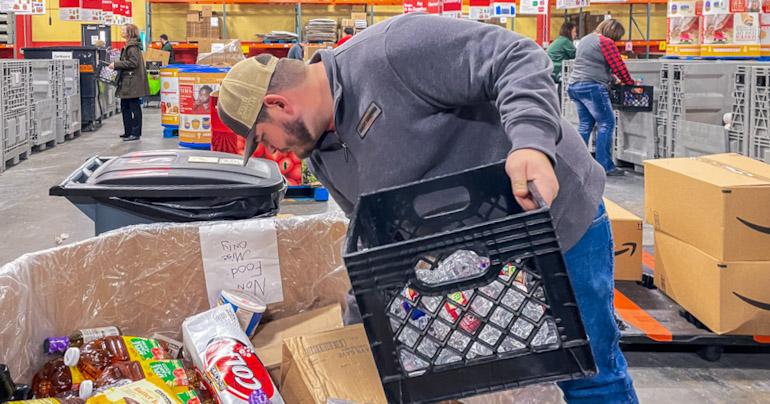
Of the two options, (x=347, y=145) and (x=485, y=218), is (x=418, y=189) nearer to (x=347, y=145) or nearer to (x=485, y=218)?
(x=485, y=218)

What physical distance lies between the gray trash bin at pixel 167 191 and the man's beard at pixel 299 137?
104cm

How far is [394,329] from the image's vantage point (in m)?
1.41

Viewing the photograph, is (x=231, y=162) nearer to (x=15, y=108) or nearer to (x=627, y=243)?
(x=627, y=243)

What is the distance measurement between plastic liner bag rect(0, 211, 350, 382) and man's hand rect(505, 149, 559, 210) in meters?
1.19

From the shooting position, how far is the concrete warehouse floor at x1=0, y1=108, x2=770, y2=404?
328 centimetres

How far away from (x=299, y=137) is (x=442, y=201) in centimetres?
34

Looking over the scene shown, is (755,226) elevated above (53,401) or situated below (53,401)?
above

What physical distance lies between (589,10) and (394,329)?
19.4 meters

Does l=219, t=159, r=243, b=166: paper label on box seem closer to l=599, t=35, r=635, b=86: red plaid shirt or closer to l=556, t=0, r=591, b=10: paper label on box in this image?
l=599, t=35, r=635, b=86: red plaid shirt

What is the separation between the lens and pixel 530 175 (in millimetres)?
1412

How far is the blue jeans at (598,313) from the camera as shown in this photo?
1894 mm

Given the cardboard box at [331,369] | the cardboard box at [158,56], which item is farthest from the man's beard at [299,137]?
the cardboard box at [158,56]

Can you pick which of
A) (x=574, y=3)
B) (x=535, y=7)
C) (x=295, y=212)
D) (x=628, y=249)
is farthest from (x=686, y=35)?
(x=628, y=249)

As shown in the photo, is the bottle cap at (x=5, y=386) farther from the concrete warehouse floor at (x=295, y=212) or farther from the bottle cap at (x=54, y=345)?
the concrete warehouse floor at (x=295, y=212)
